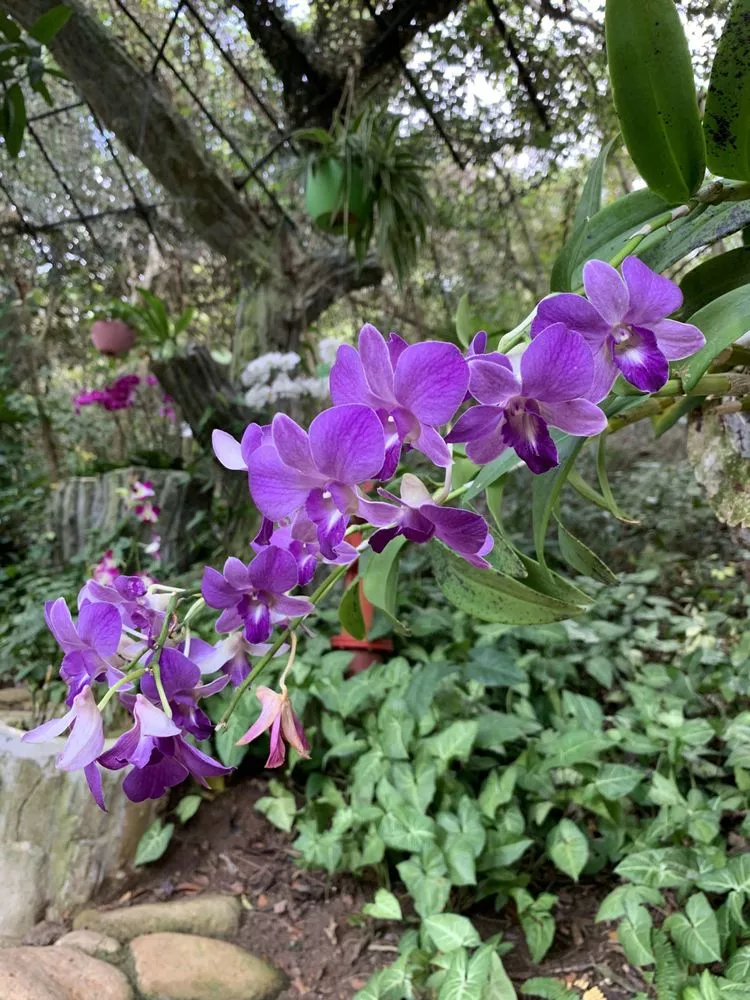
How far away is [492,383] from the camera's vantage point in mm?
318

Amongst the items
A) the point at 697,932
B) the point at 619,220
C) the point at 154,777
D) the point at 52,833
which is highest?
the point at 619,220

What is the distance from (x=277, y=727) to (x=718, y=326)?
0.35 metres

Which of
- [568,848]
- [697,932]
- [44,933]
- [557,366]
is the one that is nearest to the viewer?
[557,366]

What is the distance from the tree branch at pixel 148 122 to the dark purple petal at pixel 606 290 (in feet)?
7.56

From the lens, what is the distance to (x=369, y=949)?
4.54 ft

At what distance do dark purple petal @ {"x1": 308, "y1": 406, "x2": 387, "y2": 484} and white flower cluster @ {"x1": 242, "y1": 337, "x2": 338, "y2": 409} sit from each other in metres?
1.98

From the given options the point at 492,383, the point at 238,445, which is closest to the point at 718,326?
the point at 492,383

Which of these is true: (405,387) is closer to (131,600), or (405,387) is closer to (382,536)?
(382,536)

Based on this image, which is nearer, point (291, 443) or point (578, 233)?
point (291, 443)

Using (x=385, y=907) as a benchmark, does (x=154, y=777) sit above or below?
above

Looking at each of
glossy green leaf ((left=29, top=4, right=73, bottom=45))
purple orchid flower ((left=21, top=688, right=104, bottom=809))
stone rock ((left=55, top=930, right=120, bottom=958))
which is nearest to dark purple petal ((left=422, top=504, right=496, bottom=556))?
purple orchid flower ((left=21, top=688, right=104, bottom=809))

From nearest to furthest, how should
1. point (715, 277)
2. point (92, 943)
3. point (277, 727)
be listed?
1. point (277, 727)
2. point (715, 277)
3. point (92, 943)

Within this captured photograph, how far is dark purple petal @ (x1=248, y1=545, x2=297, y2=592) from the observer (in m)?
0.36

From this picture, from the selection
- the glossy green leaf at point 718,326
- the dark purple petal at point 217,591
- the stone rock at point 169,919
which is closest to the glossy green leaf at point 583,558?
the glossy green leaf at point 718,326
